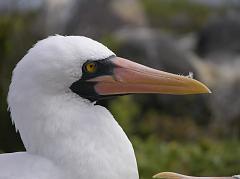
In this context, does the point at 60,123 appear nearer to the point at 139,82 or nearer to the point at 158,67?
Answer: the point at 139,82

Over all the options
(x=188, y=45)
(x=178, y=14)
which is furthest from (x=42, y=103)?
(x=178, y=14)

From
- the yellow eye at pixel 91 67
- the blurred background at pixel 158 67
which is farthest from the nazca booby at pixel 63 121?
the blurred background at pixel 158 67

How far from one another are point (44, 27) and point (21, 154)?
27.7 feet

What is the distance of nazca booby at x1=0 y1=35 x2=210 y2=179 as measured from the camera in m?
4.42

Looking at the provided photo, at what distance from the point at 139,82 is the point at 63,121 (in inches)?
18.5

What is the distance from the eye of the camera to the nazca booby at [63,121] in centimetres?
442

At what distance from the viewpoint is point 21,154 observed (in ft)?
15.0

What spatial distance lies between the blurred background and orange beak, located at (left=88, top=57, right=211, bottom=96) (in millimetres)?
3535

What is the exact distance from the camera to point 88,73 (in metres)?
4.59

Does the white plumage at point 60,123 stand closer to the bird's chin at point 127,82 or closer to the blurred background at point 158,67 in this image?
the bird's chin at point 127,82

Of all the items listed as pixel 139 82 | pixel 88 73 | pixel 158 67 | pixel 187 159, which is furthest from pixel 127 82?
pixel 158 67

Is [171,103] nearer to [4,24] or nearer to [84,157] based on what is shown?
[4,24]

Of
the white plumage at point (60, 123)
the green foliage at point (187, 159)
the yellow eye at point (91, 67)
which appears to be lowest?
the green foliage at point (187, 159)

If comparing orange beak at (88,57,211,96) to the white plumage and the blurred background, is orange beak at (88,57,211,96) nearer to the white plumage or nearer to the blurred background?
the white plumage
